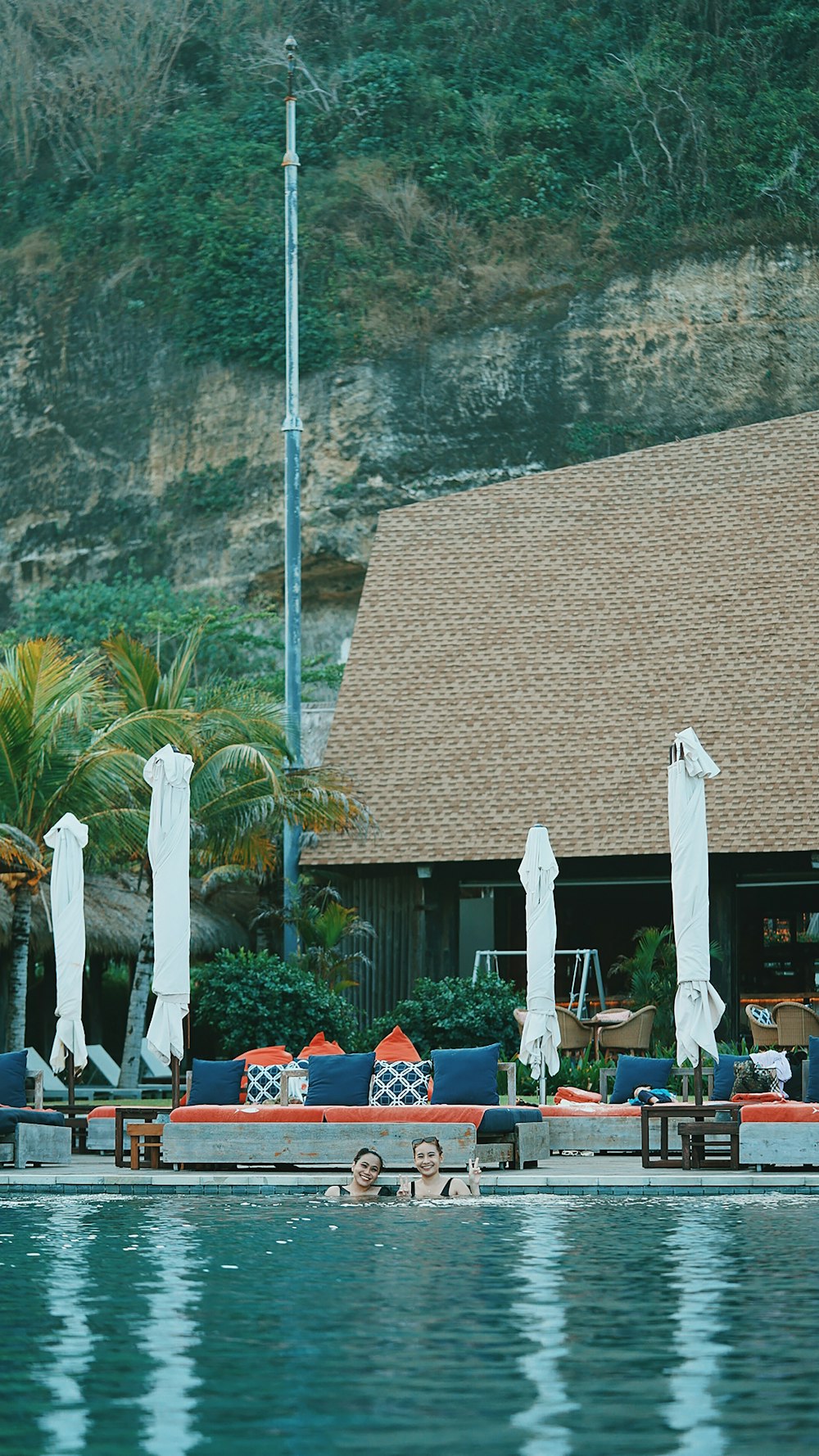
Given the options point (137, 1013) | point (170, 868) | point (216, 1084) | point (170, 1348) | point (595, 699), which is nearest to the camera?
point (170, 1348)

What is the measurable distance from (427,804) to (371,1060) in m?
9.38

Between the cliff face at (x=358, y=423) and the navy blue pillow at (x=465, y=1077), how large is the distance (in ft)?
81.6

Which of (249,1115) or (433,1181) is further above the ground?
(249,1115)

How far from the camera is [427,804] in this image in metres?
23.8

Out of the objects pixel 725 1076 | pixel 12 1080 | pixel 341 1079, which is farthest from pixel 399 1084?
pixel 12 1080

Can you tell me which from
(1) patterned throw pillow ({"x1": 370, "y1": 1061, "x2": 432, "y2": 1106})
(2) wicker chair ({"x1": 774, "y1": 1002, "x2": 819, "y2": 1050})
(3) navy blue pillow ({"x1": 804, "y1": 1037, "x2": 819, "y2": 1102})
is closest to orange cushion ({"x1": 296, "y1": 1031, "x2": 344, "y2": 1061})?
(1) patterned throw pillow ({"x1": 370, "y1": 1061, "x2": 432, "y2": 1106})

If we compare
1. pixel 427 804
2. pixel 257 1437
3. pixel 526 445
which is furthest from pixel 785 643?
pixel 257 1437

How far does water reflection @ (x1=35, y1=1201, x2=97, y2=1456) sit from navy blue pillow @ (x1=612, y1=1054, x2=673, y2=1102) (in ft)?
22.2

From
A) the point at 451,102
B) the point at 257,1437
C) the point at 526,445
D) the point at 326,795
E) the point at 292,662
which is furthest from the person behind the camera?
the point at 451,102

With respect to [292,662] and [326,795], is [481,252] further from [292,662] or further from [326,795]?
[326,795]

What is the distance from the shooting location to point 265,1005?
20516 millimetres

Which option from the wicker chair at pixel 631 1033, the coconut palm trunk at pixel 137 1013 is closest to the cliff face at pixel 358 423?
the coconut palm trunk at pixel 137 1013

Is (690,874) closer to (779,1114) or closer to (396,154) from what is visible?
(779,1114)

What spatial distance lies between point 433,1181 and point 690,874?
3696 mm
